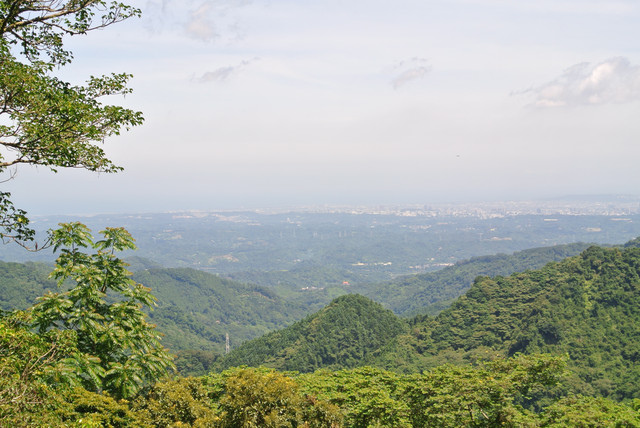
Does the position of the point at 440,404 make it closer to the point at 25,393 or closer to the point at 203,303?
the point at 25,393

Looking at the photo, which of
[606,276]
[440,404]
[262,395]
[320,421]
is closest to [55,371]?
[262,395]

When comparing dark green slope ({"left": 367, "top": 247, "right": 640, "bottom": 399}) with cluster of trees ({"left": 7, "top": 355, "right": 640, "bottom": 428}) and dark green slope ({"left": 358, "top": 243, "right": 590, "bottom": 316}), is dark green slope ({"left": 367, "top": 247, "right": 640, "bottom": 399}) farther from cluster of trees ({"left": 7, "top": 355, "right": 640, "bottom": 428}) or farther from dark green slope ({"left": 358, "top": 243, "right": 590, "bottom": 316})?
dark green slope ({"left": 358, "top": 243, "right": 590, "bottom": 316})

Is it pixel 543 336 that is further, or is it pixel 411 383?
pixel 543 336

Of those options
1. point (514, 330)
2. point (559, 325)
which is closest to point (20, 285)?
point (514, 330)

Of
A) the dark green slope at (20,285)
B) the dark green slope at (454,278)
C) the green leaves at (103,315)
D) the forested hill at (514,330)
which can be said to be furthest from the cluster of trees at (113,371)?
the dark green slope at (454,278)

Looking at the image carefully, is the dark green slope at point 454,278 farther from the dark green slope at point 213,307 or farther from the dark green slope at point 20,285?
the dark green slope at point 20,285

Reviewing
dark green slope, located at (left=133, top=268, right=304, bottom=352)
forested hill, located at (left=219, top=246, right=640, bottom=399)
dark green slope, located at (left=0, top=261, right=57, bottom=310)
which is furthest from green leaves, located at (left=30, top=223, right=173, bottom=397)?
dark green slope, located at (left=133, top=268, right=304, bottom=352)
